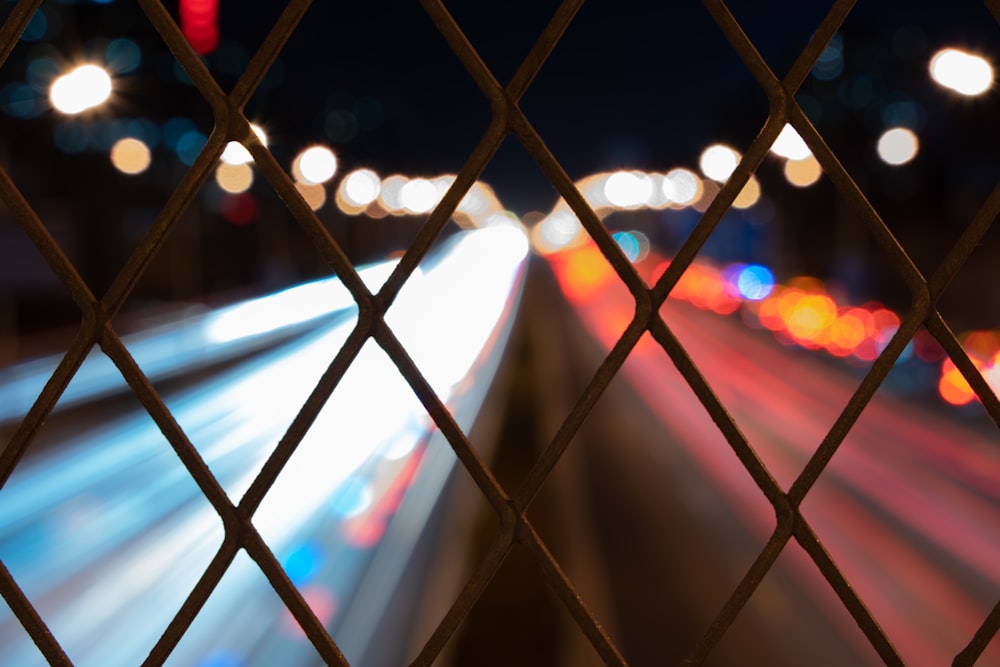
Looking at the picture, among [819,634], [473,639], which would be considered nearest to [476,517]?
[473,639]

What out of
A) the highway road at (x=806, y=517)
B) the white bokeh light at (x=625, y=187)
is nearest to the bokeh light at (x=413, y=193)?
the white bokeh light at (x=625, y=187)

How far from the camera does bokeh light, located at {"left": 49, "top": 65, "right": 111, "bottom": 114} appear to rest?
1178 centimetres

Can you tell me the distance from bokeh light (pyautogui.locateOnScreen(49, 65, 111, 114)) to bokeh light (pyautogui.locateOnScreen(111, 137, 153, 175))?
21.5m

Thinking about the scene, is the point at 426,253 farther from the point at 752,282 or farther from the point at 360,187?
the point at 360,187

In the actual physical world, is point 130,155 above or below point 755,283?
above

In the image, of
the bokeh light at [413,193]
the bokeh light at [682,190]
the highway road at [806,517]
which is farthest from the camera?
the bokeh light at [413,193]

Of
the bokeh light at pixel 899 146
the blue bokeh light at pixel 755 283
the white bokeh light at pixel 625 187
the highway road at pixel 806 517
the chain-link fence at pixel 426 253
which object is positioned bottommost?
the chain-link fence at pixel 426 253

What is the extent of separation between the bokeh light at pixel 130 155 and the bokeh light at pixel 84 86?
21.5m

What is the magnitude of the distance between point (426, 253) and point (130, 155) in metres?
48.0

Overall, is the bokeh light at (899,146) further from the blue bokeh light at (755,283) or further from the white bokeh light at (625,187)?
the white bokeh light at (625,187)

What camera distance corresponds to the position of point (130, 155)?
46.4 m

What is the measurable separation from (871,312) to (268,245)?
37.4 m

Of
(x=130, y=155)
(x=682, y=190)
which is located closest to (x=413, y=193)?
(x=682, y=190)

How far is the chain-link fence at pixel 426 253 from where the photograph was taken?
56.9 inches
